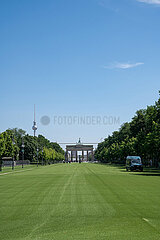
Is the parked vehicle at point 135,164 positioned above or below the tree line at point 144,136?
below

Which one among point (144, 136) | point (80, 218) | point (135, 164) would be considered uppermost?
point (144, 136)

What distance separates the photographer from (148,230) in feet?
32.5

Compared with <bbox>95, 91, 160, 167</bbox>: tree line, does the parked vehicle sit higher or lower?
lower

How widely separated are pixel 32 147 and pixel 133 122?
54.9 metres

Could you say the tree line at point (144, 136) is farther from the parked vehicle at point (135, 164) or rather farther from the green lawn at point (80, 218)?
the green lawn at point (80, 218)

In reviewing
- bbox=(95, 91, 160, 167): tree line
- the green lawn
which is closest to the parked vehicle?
bbox=(95, 91, 160, 167): tree line

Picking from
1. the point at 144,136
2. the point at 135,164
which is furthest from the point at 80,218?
the point at 144,136

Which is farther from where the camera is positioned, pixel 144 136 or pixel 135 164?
pixel 144 136

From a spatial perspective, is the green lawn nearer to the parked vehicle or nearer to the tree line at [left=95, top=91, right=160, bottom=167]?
the tree line at [left=95, top=91, right=160, bottom=167]

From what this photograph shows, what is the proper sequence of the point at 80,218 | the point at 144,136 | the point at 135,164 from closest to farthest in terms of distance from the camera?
1. the point at 80,218
2. the point at 135,164
3. the point at 144,136

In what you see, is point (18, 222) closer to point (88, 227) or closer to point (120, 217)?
point (88, 227)

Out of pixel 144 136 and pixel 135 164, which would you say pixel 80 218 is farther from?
pixel 144 136

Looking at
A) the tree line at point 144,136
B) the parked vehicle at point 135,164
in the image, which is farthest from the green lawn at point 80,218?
the parked vehicle at point 135,164

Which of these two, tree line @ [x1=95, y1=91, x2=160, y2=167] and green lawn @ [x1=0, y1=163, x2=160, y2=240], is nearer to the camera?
green lawn @ [x1=0, y1=163, x2=160, y2=240]
